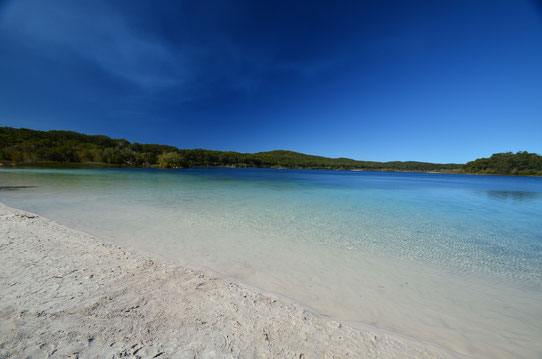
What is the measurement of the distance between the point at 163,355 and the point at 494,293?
19.9ft

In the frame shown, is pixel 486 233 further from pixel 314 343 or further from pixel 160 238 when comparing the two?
pixel 160 238

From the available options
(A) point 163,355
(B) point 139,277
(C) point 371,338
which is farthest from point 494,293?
(B) point 139,277

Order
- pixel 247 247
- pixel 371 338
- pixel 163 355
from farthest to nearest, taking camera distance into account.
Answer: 1. pixel 247 247
2. pixel 371 338
3. pixel 163 355

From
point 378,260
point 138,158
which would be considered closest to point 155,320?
point 378,260

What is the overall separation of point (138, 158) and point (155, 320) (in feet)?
309

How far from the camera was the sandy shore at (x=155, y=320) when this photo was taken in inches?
90.1

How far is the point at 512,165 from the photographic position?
114 meters

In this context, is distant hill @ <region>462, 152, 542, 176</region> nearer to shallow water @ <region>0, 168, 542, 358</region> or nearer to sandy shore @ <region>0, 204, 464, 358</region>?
shallow water @ <region>0, 168, 542, 358</region>

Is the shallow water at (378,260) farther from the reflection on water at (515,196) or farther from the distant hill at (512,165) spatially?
the distant hill at (512,165)

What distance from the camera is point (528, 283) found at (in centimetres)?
470

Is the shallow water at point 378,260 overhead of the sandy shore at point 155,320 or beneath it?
beneath

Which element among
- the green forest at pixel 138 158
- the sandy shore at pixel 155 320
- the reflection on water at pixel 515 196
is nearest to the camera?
the sandy shore at pixel 155 320

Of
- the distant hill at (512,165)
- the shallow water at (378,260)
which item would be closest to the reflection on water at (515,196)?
the shallow water at (378,260)

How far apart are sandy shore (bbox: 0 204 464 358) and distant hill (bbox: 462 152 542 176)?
17160 cm
